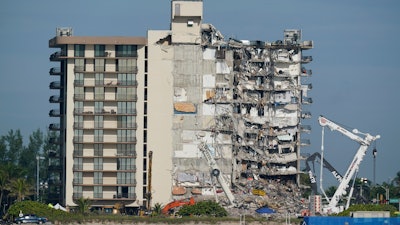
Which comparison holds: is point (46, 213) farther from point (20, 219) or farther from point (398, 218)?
point (398, 218)

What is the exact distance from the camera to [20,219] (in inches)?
7613

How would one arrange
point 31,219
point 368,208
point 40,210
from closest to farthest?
1. point 368,208
2. point 31,219
3. point 40,210

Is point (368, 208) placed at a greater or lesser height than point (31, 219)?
greater

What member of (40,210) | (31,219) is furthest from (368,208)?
(31,219)

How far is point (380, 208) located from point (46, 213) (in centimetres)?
4278

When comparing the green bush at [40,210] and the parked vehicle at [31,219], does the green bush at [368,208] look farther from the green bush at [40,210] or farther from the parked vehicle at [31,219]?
the parked vehicle at [31,219]

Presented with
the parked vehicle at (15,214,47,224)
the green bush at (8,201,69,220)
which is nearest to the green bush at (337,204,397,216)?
the green bush at (8,201,69,220)

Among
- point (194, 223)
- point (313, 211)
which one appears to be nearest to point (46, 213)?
point (194, 223)

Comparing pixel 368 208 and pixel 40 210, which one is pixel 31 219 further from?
pixel 368 208

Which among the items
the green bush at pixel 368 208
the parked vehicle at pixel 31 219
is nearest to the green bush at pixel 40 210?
the parked vehicle at pixel 31 219

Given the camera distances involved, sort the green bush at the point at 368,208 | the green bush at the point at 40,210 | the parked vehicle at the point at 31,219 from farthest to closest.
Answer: the green bush at the point at 40,210, the parked vehicle at the point at 31,219, the green bush at the point at 368,208

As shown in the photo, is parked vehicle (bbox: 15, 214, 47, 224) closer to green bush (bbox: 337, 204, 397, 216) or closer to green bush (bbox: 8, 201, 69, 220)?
green bush (bbox: 8, 201, 69, 220)

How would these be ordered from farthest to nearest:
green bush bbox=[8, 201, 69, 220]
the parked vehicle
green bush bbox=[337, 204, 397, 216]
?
green bush bbox=[8, 201, 69, 220]
the parked vehicle
green bush bbox=[337, 204, 397, 216]

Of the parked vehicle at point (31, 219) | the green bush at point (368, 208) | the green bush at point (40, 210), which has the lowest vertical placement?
the parked vehicle at point (31, 219)
